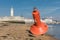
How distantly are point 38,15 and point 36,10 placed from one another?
0.41 meters

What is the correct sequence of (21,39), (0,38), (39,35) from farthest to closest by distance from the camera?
(39,35) < (21,39) < (0,38)

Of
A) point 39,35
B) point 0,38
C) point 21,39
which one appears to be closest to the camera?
point 0,38

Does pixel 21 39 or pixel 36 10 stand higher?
pixel 36 10

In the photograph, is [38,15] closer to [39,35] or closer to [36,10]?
[36,10]

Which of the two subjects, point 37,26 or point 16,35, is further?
point 37,26

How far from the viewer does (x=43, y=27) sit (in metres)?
16.4

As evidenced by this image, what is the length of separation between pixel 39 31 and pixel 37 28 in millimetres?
264

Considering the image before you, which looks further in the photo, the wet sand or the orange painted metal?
the orange painted metal

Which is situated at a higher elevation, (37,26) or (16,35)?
(37,26)

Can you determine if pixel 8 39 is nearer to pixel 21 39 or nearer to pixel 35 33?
pixel 21 39

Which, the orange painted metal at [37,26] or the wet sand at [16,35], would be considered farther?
the orange painted metal at [37,26]

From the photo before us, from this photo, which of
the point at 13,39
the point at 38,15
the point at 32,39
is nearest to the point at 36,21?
the point at 38,15

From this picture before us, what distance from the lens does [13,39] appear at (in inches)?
492

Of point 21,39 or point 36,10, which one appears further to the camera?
point 36,10
